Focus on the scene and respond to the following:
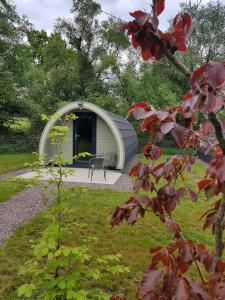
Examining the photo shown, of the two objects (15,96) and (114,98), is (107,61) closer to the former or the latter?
(114,98)

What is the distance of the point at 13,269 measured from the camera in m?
4.59

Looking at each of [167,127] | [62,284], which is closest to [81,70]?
[62,284]

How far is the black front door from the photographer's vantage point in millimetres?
14906

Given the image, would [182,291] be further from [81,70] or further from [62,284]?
[81,70]

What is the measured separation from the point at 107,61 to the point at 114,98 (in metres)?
3.09

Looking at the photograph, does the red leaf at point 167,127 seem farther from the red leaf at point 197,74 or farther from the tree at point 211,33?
the tree at point 211,33

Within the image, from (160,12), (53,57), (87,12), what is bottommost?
(160,12)

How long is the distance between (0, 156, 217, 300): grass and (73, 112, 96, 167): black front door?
21.2 ft

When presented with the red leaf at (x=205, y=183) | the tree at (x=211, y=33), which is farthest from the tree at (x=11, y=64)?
the red leaf at (x=205, y=183)

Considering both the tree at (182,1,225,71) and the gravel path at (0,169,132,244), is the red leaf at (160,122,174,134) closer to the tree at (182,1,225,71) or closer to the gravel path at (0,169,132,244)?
the gravel path at (0,169,132,244)

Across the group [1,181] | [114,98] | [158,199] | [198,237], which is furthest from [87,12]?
[158,199]

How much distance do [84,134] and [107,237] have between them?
9.99 m

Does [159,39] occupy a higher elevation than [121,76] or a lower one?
lower

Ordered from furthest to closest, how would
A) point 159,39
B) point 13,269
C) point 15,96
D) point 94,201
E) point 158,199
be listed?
1. point 15,96
2. point 94,201
3. point 13,269
4. point 158,199
5. point 159,39
